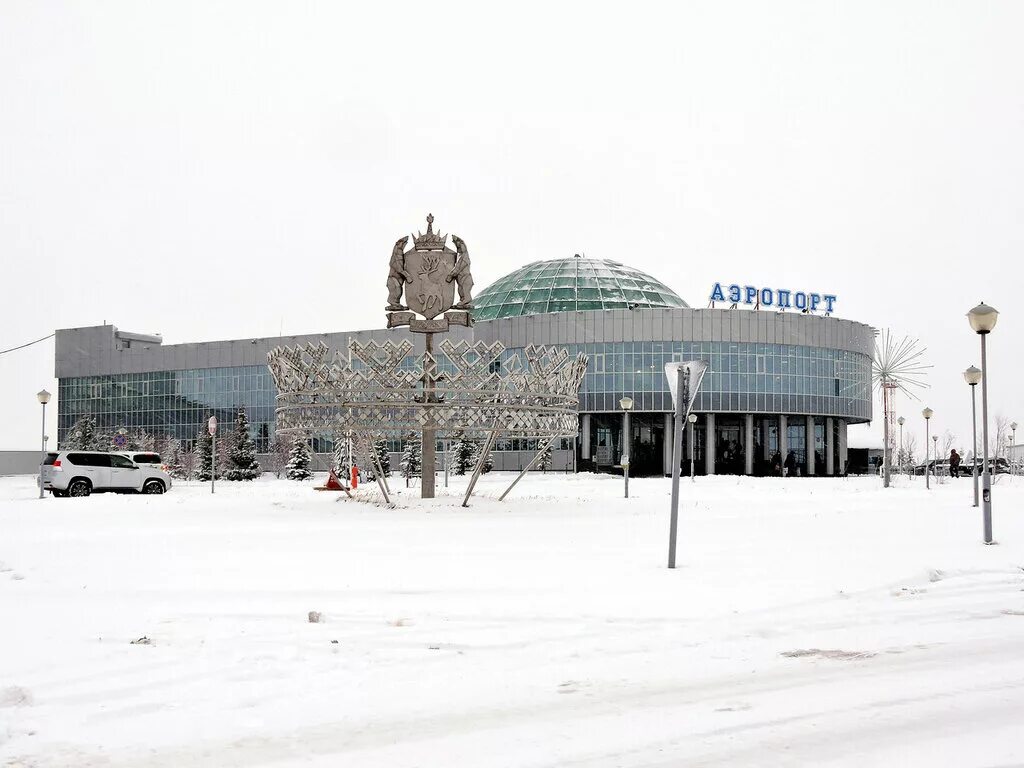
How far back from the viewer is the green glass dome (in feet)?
260

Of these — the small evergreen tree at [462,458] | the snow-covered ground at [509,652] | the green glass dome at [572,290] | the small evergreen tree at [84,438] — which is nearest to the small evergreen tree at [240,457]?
the small evergreen tree at [462,458]

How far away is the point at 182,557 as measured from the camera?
46.2 ft

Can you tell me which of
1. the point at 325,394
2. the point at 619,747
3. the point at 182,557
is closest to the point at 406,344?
the point at 325,394

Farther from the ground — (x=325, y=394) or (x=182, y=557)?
(x=325, y=394)

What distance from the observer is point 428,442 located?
25.1m

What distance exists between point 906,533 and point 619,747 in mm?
14255

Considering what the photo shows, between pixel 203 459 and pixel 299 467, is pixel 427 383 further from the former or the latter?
pixel 203 459

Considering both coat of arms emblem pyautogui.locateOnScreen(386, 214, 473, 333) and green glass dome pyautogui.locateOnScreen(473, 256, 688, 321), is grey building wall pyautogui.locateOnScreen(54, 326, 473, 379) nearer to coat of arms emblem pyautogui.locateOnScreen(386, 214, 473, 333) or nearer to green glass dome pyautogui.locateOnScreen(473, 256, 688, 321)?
green glass dome pyautogui.locateOnScreen(473, 256, 688, 321)

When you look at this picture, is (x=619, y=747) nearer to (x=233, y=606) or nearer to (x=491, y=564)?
(x=233, y=606)

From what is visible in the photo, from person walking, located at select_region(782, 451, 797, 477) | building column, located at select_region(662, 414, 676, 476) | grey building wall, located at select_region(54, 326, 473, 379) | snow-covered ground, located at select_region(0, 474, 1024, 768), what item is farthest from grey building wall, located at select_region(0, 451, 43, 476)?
snow-covered ground, located at select_region(0, 474, 1024, 768)

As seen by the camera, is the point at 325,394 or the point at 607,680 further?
the point at 325,394

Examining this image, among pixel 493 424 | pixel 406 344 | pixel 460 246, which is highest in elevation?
pixel 460 246

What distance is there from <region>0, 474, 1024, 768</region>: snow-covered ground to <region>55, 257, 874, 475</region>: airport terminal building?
5458 cm

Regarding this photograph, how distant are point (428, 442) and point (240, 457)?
41.4m
